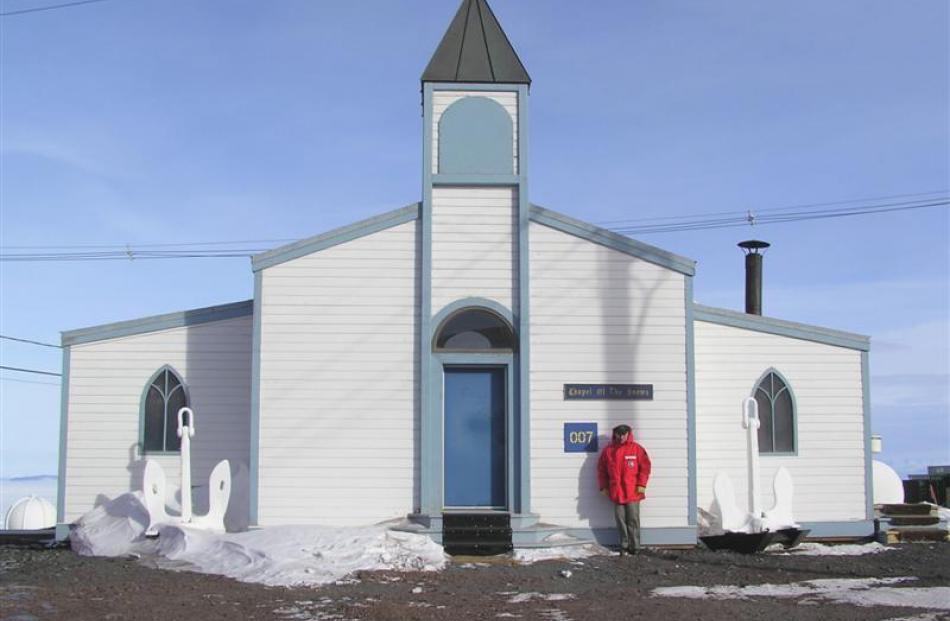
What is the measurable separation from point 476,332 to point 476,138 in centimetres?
273

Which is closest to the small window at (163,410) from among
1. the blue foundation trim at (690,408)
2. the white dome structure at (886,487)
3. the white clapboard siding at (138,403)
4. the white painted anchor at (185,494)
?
the white clapboard siding at (138,403)

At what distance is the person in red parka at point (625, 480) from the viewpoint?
14.8 metres

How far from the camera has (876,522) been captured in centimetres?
1673

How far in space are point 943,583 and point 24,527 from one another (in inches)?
677

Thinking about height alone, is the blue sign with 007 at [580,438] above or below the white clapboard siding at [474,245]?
below

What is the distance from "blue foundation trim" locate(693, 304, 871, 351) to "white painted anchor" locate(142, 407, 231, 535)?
23.6ft

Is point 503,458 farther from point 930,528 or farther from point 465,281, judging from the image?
point 930,528

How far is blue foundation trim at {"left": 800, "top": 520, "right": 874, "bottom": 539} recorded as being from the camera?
54.3 feet

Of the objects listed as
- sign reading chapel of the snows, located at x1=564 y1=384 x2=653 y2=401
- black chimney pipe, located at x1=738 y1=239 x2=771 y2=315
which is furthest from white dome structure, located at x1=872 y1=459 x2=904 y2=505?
sign reading chapel of the snows, located at x1=564 y1=384 x2=653 y2=401

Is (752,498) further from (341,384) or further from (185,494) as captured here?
(185,494)

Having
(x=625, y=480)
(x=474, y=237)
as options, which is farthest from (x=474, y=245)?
(x=625, y=480)

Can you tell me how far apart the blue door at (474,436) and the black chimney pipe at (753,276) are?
23.6ft

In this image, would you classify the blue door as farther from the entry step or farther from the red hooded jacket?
the red hooded jacket

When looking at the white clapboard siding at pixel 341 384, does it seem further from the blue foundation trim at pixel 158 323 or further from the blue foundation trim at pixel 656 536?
the blue foundation trim at pixel 656 536
